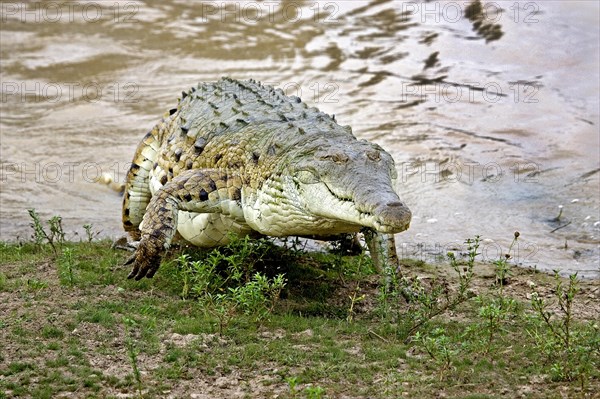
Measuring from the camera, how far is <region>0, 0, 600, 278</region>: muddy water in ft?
31.7

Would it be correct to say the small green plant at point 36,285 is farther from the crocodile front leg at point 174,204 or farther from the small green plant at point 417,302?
the small green plant at point 417,302

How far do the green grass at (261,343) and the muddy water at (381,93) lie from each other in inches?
86.5

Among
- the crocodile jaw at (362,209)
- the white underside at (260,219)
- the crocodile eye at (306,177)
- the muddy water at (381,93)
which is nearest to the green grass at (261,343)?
the white underside at (260,219)

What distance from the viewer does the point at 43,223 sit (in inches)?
373

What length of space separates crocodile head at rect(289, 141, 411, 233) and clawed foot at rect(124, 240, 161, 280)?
3.95 feet

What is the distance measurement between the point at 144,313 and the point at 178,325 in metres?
0.38

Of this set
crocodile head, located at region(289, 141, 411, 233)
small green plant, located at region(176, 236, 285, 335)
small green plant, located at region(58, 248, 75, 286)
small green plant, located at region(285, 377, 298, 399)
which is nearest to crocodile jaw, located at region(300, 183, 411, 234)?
crocodile head, located at region(289, 141, 411, 233)

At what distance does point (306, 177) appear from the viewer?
20.7 feet

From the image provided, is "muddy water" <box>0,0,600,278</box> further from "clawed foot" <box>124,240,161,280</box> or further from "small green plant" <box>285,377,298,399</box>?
"small green plant" <box>285,377,298,399</box>

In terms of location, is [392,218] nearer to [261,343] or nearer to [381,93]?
[261,343]

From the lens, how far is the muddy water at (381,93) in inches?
380

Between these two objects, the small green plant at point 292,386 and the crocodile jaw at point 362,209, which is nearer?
the small green plant at point 292,386

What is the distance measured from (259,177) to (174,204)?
713 millimetres

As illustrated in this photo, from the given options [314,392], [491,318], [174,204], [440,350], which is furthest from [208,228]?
[314,392]
